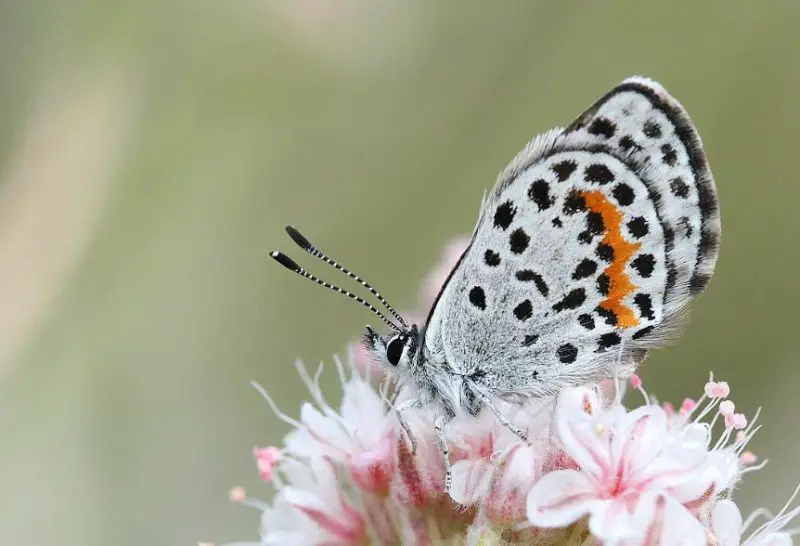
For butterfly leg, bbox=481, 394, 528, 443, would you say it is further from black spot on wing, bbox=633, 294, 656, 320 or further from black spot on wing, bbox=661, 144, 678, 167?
black spot on wing, bbox=661, 144, 678, 167

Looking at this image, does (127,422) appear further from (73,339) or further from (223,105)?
(223,105)

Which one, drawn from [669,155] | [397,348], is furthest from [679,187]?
[397,348]

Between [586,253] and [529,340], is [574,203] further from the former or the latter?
[529,340]

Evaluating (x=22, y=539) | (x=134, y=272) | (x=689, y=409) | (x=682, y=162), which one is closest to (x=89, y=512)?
(x=22, y=539)

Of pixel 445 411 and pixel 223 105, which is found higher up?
pixel 223 105

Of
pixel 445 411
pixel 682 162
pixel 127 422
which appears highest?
pixel 127 422

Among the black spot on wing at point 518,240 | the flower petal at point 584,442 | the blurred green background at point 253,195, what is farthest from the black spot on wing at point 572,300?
the blurred green background at point 253,195

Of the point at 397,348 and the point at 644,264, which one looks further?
the point at 397,348
